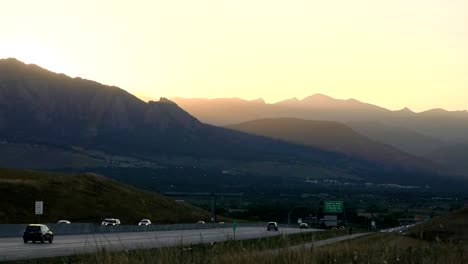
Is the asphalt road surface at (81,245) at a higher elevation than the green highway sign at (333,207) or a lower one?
higher

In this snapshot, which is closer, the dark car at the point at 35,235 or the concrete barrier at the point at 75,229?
the dark car at the point at 35,235

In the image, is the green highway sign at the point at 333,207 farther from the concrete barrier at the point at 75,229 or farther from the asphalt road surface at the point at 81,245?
the asphalt road surface at the point at 81,245

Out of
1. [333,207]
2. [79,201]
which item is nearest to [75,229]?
[79,201]

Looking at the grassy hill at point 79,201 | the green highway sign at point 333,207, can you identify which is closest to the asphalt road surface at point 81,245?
the grassy hill at point 79,201

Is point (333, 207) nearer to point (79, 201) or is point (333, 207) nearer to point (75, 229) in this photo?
point (79, 201)

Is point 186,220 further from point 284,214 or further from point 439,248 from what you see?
point 439,248

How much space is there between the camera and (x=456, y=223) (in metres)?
111

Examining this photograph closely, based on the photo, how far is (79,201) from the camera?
385 ft

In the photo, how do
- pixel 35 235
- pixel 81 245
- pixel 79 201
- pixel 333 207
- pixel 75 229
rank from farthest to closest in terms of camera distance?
pixel 333 207, pixel 79 201, pixel 75 229, pixel 35 235, pixel 81 245

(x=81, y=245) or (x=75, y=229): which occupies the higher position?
(x=81, y=245)

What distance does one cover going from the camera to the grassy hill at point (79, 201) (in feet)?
343

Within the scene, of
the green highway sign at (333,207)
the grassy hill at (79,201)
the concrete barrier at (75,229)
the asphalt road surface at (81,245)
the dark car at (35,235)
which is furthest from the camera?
the green highway sign at (333,207)

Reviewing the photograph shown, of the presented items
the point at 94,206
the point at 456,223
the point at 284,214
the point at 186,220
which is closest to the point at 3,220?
the point at 94,206

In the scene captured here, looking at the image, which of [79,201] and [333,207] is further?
[333,207]
